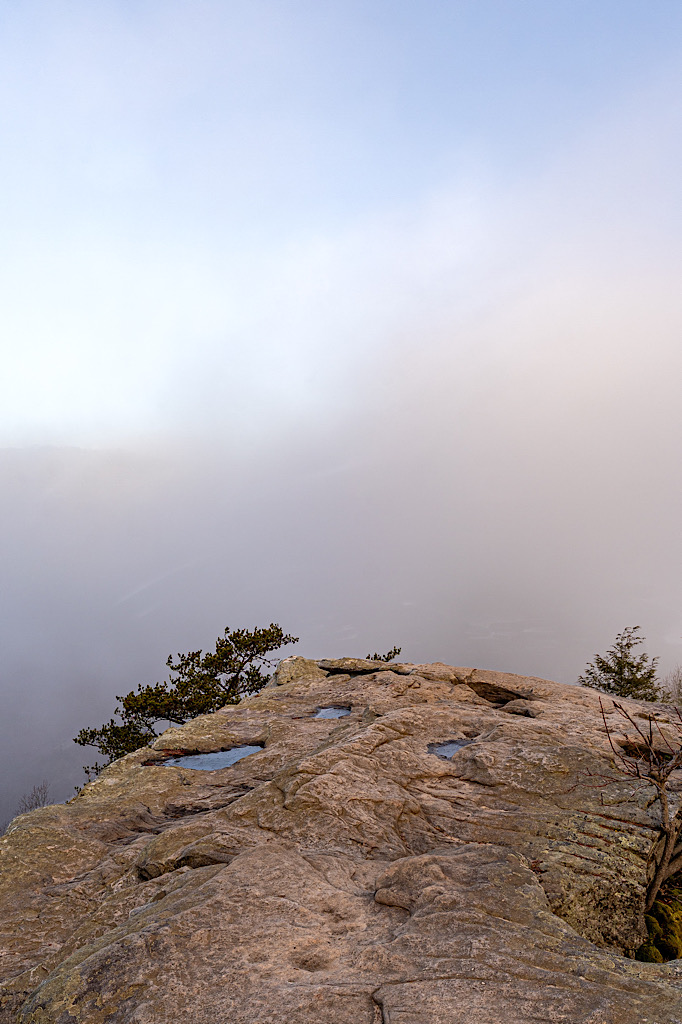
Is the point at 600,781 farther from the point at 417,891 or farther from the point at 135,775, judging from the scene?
the point at 135,775

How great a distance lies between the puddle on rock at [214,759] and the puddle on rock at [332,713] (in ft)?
8.03

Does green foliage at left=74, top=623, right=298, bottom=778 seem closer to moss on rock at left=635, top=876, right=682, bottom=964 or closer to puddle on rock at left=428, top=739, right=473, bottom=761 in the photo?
puddle on rock at left=428, top=739, right=473, bottom=761

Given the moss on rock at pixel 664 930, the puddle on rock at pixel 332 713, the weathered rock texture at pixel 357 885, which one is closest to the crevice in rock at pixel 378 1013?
the weathered rock texture at pixel 357 885

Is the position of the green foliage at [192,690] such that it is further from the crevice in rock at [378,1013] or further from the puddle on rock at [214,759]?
the crevice in rock at [378,1013]

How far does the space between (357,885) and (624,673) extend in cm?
4634

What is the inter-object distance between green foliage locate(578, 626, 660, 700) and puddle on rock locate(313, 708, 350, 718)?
3272 centimetres

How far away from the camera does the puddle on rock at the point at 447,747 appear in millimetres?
12994

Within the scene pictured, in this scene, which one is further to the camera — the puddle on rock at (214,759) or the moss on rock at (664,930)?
the puddle on rock at (214,759)

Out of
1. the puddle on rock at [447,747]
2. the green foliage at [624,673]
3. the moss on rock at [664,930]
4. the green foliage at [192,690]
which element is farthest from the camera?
the green foliage at [624,673]

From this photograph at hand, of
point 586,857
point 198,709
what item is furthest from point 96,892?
point 198,709

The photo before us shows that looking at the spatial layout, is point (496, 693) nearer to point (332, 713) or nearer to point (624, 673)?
point (332, 713)

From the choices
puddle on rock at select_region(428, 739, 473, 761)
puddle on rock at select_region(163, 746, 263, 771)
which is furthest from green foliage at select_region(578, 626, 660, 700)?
puddle on rock at select_region(163, 746, 263, 771)

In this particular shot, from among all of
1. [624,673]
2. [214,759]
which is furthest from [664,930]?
[624,673]

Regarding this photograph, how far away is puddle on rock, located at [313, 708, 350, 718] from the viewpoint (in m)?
17.7
